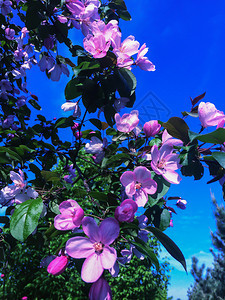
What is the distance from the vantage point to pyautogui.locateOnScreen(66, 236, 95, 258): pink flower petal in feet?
2.88

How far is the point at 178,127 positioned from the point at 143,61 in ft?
1.72

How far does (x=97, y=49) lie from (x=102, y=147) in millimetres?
516

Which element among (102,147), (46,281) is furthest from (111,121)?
(46,281)

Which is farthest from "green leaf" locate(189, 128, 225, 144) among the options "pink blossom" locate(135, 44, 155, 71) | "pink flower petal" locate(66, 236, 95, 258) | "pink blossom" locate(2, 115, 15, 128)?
"pink blossom" locate(2, 115, 15, 128)

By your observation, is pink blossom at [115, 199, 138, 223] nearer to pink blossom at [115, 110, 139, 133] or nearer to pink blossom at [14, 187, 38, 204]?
pink blossom at [115, 110, 139, 133]

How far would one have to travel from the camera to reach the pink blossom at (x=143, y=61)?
138 cm

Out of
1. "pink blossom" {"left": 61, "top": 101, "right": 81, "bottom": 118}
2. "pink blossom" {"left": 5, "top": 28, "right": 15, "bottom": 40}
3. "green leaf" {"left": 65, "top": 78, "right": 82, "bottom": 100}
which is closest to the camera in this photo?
"green leaf" {"left": 65, "top": 78, "right": 82, "bottom": 100}

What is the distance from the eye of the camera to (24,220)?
1.08 meters

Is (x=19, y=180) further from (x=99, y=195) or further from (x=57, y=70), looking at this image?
(x=57, y=70)

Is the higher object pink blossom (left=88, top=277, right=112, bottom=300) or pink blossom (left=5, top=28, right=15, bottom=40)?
pink blossom (left=5, top=28, right=15, bottom=40)

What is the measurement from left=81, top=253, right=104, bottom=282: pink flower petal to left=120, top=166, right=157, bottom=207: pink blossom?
30 cm

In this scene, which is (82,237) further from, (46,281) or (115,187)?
(46,281)

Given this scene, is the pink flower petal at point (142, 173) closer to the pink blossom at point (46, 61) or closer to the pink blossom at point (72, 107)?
the pink blossom at point (72, 107)

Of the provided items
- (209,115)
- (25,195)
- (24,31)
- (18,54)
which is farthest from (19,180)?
(18,54)
